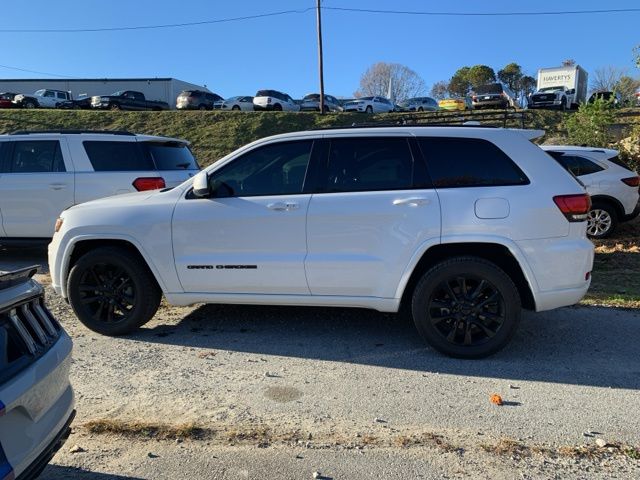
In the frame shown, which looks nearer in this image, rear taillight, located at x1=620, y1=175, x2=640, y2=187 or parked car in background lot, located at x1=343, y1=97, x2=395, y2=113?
rear taillight, located at x1=620, y1=175, x2=640, y2=187

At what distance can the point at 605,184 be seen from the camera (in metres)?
9.45

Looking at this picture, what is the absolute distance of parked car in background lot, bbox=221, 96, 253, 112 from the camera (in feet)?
124

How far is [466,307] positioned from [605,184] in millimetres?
6492

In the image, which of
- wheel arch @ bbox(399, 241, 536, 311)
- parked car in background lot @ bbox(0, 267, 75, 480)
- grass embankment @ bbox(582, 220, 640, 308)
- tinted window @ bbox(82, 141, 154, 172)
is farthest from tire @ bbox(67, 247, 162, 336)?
grass embankment @ bbox(582, 220, 640, 308)

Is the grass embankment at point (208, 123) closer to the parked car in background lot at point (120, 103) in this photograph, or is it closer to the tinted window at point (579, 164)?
the parked car in background lot at point (120, 103)

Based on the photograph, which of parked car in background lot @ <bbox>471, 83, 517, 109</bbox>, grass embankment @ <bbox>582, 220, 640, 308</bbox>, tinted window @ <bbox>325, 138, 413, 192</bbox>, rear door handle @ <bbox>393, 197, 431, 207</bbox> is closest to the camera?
rear door handle @ <bbox>393, 197, 431, 207</bbox>

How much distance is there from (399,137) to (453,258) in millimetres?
1132

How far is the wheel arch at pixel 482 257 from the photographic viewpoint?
14.5ft

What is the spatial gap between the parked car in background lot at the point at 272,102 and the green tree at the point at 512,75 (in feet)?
179

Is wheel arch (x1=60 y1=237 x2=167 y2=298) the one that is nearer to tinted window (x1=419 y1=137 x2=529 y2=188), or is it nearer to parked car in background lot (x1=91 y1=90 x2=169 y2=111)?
tinted window (x1=419 y1=137 x2=529 y2=188)

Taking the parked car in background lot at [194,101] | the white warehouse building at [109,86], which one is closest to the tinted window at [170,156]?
the parked car in background lot at [194,101]

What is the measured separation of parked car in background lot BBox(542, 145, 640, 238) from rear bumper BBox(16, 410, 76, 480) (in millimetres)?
8870

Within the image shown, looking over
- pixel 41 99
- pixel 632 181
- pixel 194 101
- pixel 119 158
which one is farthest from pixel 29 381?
pixel 41 99

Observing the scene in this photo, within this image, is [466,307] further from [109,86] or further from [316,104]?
[109,86]
